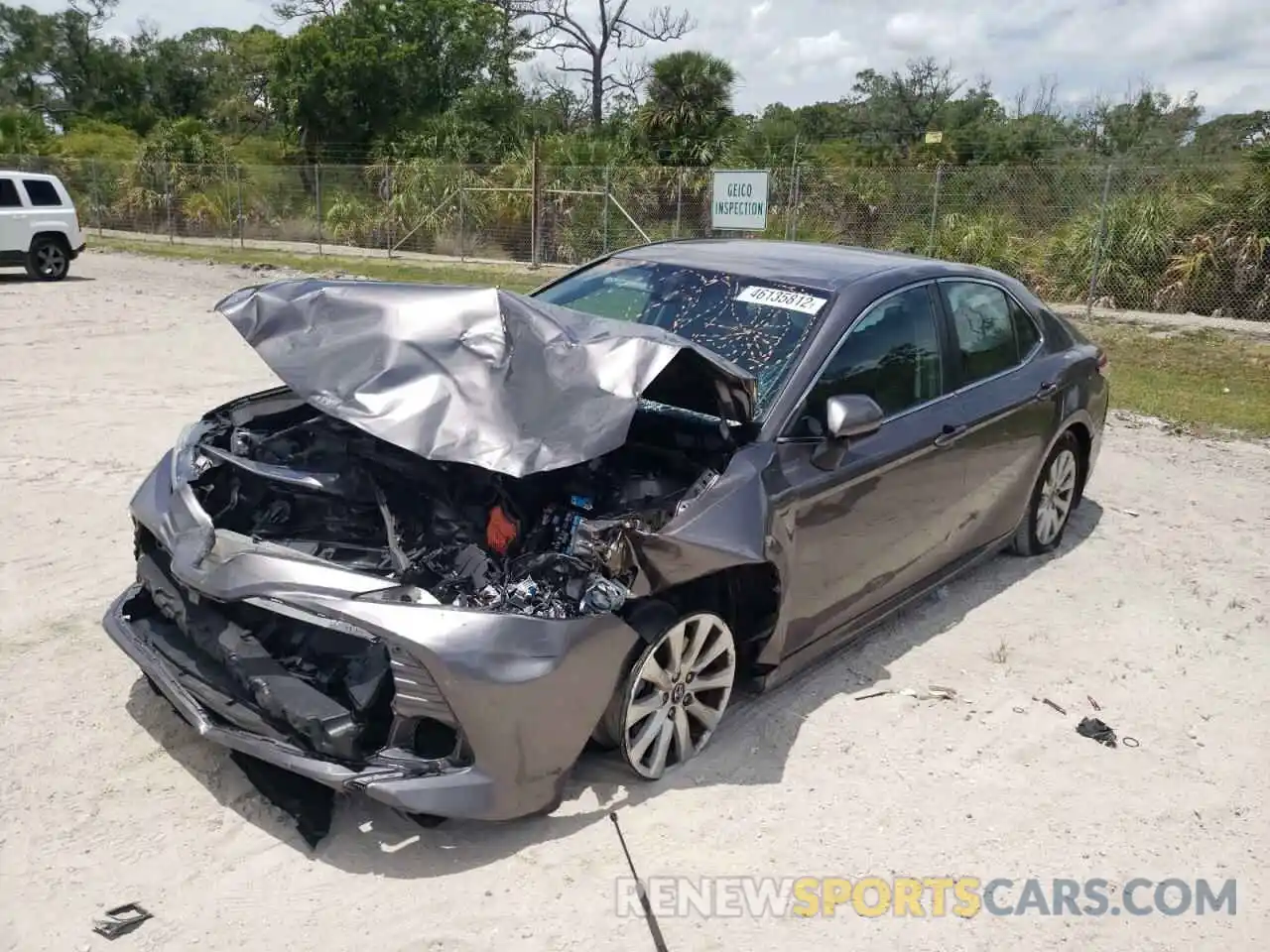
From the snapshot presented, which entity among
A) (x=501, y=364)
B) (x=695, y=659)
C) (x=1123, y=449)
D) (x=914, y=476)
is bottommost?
(x=1123, y=449)

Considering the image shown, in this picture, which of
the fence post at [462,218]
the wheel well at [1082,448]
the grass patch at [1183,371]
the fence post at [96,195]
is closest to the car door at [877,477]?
the wheel well at [1082,448]

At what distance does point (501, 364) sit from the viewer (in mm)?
3402

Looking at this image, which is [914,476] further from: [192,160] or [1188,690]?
[192,160]

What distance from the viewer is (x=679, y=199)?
20.5 m

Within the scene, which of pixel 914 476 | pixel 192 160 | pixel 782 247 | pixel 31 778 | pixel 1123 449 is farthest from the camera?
pixel 192 160

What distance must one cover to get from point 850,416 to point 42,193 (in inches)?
740

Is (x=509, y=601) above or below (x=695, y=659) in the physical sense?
above

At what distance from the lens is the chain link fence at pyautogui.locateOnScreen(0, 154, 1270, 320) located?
629 inches

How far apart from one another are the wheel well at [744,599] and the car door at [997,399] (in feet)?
4.63

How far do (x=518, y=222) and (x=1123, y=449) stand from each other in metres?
17.5

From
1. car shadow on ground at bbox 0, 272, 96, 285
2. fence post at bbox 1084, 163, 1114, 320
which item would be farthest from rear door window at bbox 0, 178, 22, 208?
fence post at bbox 1084, 163, 1114, 320

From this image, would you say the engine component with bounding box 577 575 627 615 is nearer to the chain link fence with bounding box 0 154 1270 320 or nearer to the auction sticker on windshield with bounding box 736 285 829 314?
the auction sticker on windshield with bounding box 736 285 829 314

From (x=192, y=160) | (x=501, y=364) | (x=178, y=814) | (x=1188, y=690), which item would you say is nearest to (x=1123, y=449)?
(x=1188, y=690)

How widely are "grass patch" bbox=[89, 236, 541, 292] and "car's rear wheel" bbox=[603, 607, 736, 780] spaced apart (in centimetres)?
1443
